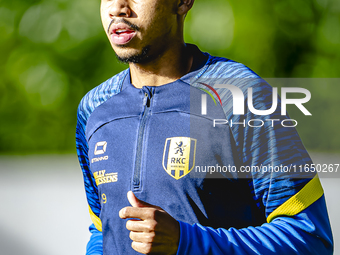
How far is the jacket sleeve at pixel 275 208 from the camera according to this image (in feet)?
2.60

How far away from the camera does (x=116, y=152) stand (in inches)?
38.6

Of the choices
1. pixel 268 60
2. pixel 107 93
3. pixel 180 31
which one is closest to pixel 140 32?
pixel 180 31

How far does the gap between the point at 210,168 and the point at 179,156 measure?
0.28 ft

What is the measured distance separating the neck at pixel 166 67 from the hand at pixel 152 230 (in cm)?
39

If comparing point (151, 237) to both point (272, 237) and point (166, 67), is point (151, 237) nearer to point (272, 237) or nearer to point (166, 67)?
point (272, 237)

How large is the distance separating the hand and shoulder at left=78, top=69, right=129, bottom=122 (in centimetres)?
45

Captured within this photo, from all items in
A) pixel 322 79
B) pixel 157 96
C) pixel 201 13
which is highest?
pixel 201 13

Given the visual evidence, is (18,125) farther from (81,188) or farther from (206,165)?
(206,165)

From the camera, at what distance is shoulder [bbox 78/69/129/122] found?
43.6 inches

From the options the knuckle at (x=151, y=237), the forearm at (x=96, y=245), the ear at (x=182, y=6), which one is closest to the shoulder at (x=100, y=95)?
the ear at (x=182, y=6)

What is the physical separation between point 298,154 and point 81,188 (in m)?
2.23

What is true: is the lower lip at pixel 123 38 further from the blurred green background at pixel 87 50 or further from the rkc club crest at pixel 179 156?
the blurred green background at pixel 87 50

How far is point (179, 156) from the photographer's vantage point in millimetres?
906

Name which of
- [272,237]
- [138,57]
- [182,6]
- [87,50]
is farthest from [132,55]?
[87,50]
